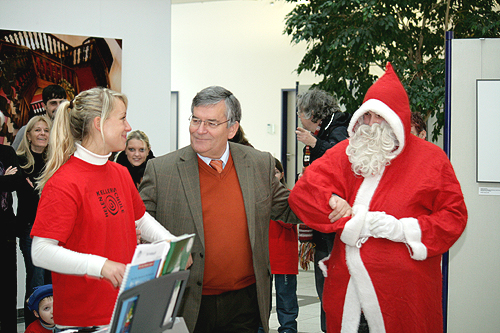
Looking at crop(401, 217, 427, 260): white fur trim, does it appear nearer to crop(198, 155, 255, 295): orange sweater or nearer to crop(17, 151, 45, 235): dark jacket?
crop(198, 155, 255, 295): orange sweater

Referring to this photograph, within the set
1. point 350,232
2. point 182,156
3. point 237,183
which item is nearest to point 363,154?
point 350,232

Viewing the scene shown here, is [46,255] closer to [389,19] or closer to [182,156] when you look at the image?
[182,156]

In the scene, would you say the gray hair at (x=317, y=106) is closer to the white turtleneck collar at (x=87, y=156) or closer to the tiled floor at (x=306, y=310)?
the tiled floor at (x=306, y=310)

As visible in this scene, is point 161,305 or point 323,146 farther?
point 323,146

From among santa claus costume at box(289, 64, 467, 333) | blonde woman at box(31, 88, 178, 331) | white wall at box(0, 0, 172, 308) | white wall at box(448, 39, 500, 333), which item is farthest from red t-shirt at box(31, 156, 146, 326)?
white wall at box(0, 0, 172, 308)

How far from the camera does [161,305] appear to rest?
4.75 feet

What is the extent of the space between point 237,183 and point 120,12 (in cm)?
356

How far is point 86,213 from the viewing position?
1.70m

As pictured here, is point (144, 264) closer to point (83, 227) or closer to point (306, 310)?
point (83, 227)

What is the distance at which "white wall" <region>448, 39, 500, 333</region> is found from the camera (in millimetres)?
3379

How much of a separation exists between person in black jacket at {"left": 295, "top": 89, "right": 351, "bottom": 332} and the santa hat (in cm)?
126

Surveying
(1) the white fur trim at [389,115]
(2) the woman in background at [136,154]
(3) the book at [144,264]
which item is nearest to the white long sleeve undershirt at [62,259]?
(3) the book at [144,264]

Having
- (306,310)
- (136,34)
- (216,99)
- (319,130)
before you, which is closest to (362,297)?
(216,99)

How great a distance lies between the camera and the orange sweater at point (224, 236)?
209 cm
